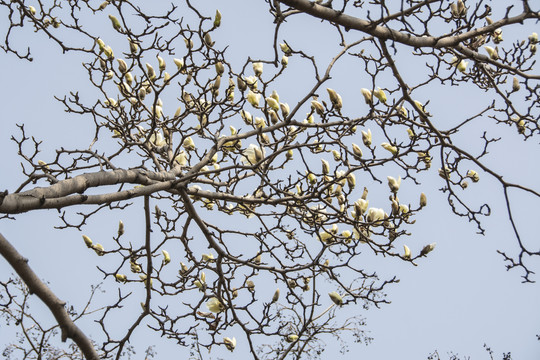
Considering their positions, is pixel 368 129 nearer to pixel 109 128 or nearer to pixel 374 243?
pixel 374 243

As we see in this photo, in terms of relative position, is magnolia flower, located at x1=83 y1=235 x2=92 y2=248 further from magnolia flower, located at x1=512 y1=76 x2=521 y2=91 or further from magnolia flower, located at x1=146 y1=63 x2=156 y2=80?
magnolia flower, located at x1=512 y1=76 x2=521 y2=91

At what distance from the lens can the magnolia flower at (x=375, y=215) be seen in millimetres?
2898

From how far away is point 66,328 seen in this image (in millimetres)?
1928

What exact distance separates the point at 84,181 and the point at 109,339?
39.3 inches

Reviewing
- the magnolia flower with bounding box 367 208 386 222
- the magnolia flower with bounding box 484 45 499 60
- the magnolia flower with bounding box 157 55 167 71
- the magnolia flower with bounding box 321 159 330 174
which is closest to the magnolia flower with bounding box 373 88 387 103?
the magnolia flower with bounding box 321 159 330 174

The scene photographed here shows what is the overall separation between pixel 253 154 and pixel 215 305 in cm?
86

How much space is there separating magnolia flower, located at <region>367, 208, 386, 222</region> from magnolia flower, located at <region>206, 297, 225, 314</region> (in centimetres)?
92

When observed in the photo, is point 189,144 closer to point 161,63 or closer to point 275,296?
point 161,63

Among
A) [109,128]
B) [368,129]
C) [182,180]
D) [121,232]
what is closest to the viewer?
[182,180]

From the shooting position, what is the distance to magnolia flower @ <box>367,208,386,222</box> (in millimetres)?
2898

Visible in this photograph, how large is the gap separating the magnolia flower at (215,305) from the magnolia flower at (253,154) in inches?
31.0

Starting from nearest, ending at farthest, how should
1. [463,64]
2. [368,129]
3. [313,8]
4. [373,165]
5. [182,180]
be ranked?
[313,8] → [182,180] → [373,165] → [368,129] → [463,64]

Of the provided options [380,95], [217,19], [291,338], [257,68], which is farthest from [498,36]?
[291,338]

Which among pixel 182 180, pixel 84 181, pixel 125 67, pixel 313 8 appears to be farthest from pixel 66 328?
pixel 125 67
